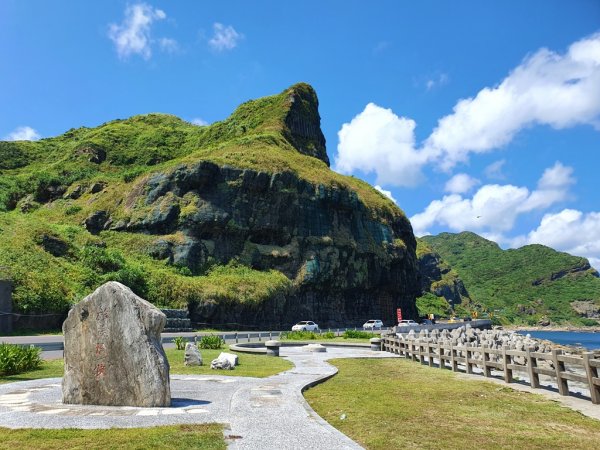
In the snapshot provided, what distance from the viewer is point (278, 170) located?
65000mm

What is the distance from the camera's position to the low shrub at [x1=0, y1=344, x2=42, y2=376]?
1502cm

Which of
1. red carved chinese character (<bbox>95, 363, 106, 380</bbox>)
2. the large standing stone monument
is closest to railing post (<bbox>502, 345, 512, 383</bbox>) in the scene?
the large standing stone monument

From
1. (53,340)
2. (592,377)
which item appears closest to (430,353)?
(592,377)

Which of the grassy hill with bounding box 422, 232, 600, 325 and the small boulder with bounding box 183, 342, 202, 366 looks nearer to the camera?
the small boulder with bounding box 183, 342, 202, 366

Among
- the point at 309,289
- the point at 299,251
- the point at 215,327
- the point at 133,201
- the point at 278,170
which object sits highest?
the point at 278,170

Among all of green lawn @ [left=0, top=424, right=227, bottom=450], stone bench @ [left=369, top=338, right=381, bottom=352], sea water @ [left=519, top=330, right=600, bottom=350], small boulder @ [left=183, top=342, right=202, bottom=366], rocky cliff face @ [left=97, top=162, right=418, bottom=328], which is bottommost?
green lawn @ [left=0, top=424, right=227, bottom=450]

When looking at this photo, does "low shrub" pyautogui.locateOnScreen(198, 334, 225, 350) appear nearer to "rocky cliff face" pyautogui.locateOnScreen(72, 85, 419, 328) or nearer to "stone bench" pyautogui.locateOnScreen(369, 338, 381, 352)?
"stone bench" pyautogui.locateOnScreen(369, 338, 381, 352)

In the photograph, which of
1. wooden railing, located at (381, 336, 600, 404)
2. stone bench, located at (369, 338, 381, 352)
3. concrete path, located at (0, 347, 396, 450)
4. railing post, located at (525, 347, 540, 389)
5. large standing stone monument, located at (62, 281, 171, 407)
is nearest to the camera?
concrete path, located at (0, 347, 396, 450)

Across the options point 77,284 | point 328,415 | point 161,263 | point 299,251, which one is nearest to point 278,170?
point 299,251

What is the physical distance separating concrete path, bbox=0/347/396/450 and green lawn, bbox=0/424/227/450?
338 mm

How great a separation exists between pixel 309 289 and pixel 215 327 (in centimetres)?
1646

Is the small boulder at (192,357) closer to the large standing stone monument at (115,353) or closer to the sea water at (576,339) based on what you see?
the large standing stone monument at (115,353)

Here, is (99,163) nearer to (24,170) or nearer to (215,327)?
(24,170)

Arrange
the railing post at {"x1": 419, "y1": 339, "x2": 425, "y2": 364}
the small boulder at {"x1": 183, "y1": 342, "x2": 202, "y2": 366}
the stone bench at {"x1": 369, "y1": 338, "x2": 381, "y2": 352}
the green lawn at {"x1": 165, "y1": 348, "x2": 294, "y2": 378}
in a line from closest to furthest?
the green lawn at {"x1": 165, "y1": 348, "x2": 294, "y2": 378} → the small boulder at {"x1": 183, "y1": 342, "x2": 202, "y2": 366} → the railing post at {"x1": 419, "y1": 339, "x2": 425, "y2": 364} → the stone bench at {"x1": 369, "y1": 338, "x2": 381, "y2": 352}
